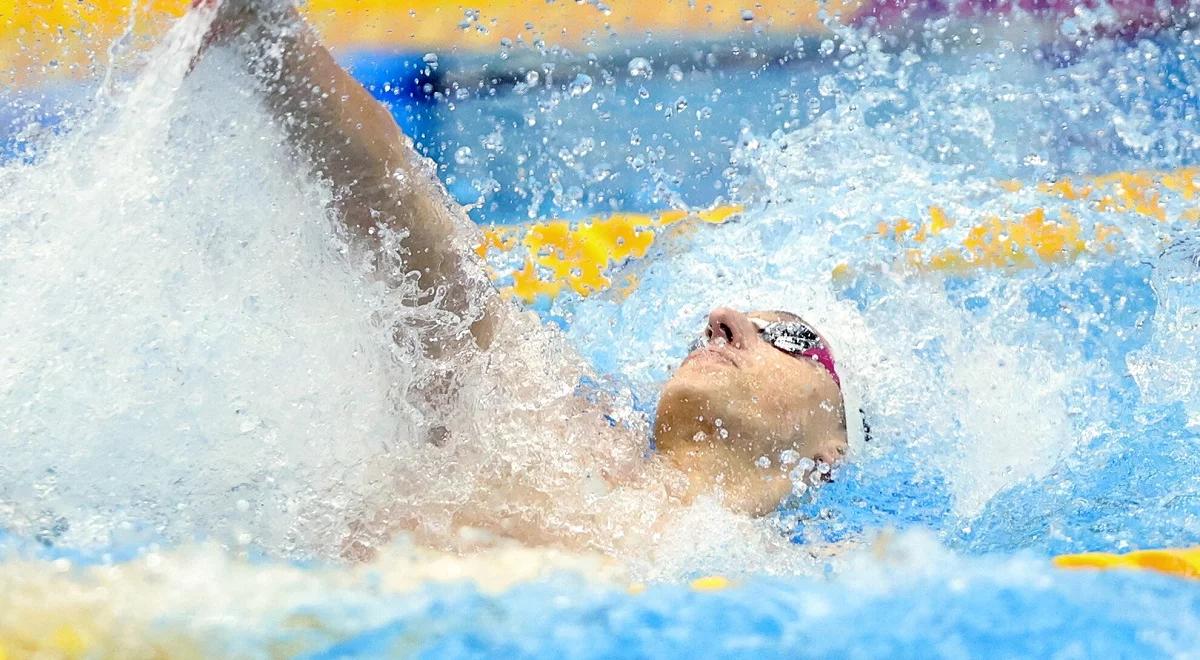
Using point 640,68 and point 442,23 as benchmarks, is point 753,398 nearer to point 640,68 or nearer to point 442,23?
point 640,68

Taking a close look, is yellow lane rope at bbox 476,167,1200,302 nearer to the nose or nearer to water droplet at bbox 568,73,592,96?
water droplet at bbox 568,73,592,96

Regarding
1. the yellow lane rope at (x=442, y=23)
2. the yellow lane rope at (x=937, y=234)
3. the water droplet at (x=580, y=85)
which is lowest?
the yellow lane rope at (x=937, y=234)

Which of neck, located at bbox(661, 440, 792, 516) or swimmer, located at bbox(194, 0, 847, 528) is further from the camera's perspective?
neck, located at bbox(661, 440, 792, 516)

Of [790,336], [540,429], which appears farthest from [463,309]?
[790,336]

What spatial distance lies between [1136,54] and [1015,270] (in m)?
0.87

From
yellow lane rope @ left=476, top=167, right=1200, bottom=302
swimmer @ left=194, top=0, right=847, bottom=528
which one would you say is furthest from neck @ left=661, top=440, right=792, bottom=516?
yellow lane rope @ left=476, top=167, right=1200, bottom=302

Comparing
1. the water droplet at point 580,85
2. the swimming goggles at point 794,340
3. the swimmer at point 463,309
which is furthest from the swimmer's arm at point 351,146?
the water droplet at point 580,85

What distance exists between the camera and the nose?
1.53 metres

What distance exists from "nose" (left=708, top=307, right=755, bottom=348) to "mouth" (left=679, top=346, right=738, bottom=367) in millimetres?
26

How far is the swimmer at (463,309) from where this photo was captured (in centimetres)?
119

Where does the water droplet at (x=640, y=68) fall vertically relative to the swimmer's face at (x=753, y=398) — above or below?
above

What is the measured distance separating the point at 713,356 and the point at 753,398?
0.26 feet

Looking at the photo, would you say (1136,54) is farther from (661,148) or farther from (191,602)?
(191,602)

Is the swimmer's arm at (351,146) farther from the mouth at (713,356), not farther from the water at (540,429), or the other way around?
the mouth at (713,356)
